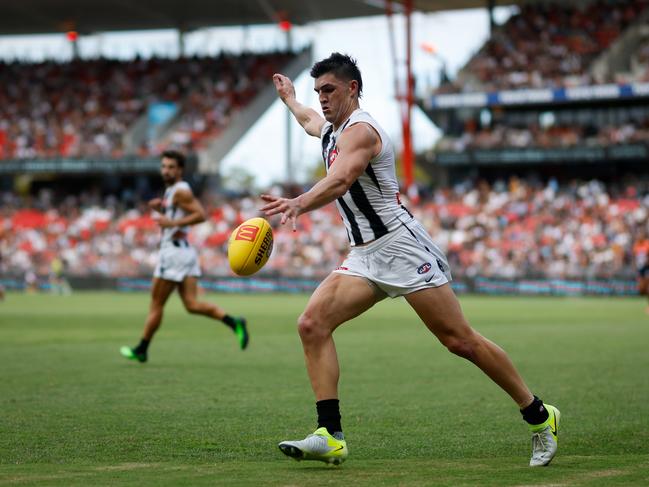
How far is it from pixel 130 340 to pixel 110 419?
9.27 metres

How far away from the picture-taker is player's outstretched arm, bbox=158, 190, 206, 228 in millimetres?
13445

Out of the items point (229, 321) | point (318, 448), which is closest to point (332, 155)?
point (318, 448)

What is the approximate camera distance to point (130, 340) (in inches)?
696

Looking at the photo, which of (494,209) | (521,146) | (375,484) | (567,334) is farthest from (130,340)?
(521,146)

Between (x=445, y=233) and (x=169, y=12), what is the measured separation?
24.5 m

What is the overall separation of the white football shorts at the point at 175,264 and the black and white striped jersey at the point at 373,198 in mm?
6813

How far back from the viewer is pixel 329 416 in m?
6.64

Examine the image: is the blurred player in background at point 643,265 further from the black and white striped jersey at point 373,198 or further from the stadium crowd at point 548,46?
the stadium crowd at point 548,46

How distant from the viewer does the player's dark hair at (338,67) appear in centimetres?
675

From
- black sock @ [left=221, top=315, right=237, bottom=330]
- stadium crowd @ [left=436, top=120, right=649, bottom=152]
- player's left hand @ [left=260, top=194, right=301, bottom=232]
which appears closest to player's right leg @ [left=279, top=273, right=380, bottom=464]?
player's left hand @ [left=260, top=194, right=301, bottom=232]

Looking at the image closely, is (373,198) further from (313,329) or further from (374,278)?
(313,329)

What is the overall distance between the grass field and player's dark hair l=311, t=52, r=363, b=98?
99.2 inches

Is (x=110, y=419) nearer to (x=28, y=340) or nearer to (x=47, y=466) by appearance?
(x=47, y=466)

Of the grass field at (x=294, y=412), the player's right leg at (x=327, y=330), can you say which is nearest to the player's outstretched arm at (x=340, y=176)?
the player's right leg at (x=327, y=330)
